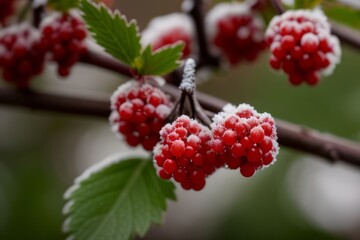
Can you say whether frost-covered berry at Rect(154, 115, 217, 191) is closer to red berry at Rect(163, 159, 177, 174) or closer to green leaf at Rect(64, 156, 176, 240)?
red berry at Rect(163, 159, 177, 174)

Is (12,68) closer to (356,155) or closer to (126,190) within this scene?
(126,190)

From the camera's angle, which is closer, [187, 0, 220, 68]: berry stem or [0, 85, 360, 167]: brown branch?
[0, 85, 360, 167]: brown branch

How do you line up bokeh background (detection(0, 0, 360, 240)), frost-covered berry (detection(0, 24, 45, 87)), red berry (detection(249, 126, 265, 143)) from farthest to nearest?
bokeh background (detection(0, 0, 360, 240)) → frost-covered berry (detection(0, 24, 45, 87)) → red berry (detection(249, 126, 265, 143))

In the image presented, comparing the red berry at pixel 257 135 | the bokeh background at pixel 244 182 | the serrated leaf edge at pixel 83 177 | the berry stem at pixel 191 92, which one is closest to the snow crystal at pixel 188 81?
the berry stem at pixel 191 92

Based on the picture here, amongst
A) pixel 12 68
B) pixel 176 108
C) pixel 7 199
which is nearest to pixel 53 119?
pixel 7 199

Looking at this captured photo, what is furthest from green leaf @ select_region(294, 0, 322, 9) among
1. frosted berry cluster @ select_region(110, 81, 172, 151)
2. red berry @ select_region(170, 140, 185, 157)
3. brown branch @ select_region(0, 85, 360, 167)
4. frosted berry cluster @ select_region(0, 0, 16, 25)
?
frosted berry cluster @ select_region(0, 0, 16, 25)

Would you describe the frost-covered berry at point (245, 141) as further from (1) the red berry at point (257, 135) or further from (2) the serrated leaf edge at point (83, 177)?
(2) the serrated leaf edge at point (83, 177)
